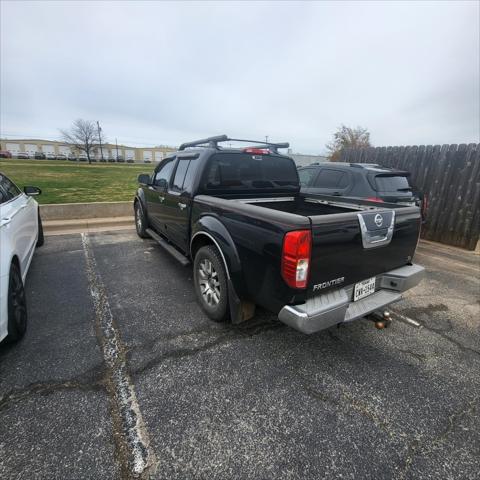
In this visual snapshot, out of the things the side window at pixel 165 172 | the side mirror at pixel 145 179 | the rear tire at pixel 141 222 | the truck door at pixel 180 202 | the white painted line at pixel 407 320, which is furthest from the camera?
the rear tire at pixel 141 222

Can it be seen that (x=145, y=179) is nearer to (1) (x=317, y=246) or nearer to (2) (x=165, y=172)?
(2) (x=165, y=172)

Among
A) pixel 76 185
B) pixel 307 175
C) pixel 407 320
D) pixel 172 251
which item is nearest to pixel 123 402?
pixel 172 251

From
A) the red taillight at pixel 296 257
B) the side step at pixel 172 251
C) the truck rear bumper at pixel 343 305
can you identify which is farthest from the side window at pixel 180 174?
the truck rear bumper at pixel 343 305

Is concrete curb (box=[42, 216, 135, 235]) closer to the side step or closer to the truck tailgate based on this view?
the side step

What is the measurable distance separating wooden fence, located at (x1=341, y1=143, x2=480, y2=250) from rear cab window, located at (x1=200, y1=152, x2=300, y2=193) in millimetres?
4652

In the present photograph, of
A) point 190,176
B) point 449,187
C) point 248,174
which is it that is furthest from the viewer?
point 449,187

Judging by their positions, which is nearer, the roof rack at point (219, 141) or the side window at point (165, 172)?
the roof rack at point (219, 141)

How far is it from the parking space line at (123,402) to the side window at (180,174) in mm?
1824

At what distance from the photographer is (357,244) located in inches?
90.7

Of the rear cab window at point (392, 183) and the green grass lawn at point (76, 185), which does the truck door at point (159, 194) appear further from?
the green grass lawn at point (76, 185)

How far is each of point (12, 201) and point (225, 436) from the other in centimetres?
387

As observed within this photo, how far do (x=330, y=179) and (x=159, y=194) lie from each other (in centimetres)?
343

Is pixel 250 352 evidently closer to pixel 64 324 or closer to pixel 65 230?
pixel 64 324

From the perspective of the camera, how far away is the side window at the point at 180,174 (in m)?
A: 3.93
